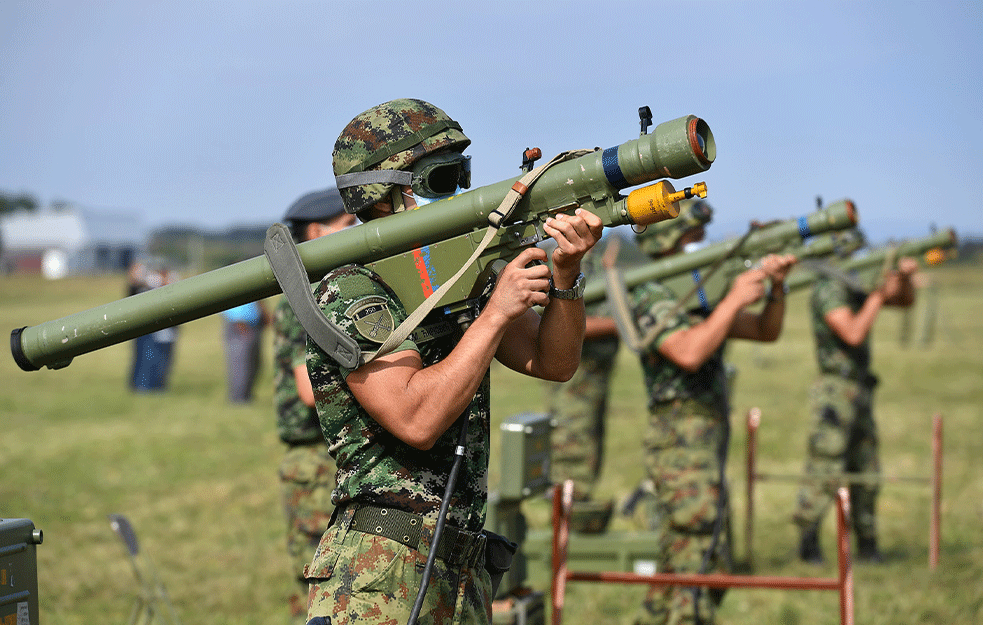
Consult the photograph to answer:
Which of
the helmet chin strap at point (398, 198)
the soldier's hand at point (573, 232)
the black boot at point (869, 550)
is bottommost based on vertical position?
the black boot at point (869, 550)

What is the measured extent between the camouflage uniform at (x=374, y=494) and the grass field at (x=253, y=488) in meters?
3.73

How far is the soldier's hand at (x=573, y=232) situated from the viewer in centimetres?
257

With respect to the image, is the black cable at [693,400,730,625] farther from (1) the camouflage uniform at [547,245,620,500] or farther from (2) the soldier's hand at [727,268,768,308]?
(1) the camouflage uniform at [547,245,620,500]

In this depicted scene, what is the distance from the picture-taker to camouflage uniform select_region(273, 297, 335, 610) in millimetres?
4562

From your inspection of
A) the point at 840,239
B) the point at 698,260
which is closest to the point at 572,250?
the point at 698,260

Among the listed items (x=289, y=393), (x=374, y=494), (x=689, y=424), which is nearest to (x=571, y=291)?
(x=374, y=494)

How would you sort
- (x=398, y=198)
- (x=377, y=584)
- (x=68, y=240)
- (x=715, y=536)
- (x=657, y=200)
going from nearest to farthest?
(x=657, y=200)
(x=377, y=584)
(x=398, y=198)
(x=715, y=536)
(x=68, y=240)

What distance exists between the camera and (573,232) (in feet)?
8.48

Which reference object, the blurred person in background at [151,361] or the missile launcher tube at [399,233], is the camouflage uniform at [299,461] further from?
the blurred person in background at [151,361]

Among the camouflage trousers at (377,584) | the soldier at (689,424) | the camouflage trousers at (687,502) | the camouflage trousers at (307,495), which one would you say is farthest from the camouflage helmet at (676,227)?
the camouflage trousers at (377,584)

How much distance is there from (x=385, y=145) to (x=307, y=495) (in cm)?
228

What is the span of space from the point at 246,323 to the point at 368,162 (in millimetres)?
13386

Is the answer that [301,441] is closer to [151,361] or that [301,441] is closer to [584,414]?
[584,414]

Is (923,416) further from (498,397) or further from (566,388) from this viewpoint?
(566,388)
